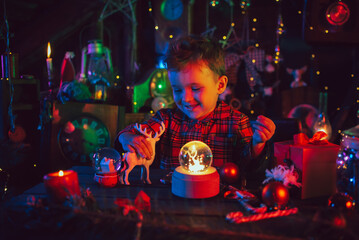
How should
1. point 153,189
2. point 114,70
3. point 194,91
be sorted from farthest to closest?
point 114,70
point 194,91
point 153,189

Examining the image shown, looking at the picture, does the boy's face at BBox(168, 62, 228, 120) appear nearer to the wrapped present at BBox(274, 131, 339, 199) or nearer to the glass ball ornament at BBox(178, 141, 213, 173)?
the glass ball ornament at BBox(178, 141, 213, 173)

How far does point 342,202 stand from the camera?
1037 mm

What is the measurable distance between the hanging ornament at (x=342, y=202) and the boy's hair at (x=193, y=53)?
823mm

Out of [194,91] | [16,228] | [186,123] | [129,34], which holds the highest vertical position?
[129,34]

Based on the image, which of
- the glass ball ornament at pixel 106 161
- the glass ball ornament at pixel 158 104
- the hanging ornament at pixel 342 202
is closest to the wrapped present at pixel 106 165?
the glass ball ornament at pixel 106 161

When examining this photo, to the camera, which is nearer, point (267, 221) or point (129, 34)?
point (267, 221)

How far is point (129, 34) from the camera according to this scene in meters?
3.72

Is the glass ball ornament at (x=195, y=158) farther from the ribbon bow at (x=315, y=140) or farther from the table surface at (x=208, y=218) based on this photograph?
the ribbon bow at (x=315, y=140)

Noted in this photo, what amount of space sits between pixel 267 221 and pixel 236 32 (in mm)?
3053

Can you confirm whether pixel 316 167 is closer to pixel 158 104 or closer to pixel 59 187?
pixel 59 187

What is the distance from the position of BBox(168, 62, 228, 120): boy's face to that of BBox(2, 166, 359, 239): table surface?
1.50 ft

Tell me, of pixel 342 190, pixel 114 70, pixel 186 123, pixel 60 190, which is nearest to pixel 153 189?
pixel 60 190

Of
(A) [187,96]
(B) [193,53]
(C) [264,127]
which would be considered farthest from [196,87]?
(C) [264,127]

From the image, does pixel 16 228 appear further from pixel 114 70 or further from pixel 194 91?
pixel 114 70
